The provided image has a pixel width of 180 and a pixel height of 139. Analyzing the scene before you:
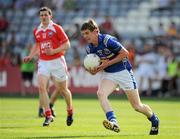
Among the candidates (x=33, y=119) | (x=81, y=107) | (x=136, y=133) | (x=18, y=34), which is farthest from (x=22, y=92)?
(x=136, y=133)

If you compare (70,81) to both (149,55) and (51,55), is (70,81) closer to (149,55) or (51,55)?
(149,55)

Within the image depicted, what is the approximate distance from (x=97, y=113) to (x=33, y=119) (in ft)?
10.8

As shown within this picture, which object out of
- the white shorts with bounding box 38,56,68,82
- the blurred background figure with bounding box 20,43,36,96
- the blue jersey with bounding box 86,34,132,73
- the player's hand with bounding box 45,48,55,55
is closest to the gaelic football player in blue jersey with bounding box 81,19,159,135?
the blue jersey with bounding box 86,34,132,73

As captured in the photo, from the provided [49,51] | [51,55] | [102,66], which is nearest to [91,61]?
[102,66]

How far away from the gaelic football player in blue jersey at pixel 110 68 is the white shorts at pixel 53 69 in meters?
2.98

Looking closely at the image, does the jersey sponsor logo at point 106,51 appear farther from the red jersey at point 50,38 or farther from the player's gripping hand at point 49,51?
the red jersey at point 50,38

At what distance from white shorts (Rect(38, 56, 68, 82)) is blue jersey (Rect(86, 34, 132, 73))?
297 centimetres

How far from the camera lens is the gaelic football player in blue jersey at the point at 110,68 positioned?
44.0 feet

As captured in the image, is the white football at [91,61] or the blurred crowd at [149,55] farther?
the blurred crowd at [149,55]

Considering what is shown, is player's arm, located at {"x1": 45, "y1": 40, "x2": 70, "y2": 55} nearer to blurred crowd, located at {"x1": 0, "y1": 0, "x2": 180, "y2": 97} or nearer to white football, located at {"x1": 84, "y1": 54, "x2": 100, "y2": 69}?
white football, located at {"x1": 84, "y1": 54, "x2": 100, "y2": 69}

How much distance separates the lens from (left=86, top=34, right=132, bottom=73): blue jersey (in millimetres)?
13516

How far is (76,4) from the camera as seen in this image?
38219 mm

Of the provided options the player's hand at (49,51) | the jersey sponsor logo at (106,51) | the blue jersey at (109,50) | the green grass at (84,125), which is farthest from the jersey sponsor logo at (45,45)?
the jersey sponsor logo at (106,51)

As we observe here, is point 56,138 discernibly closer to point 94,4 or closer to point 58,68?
point 58,68
